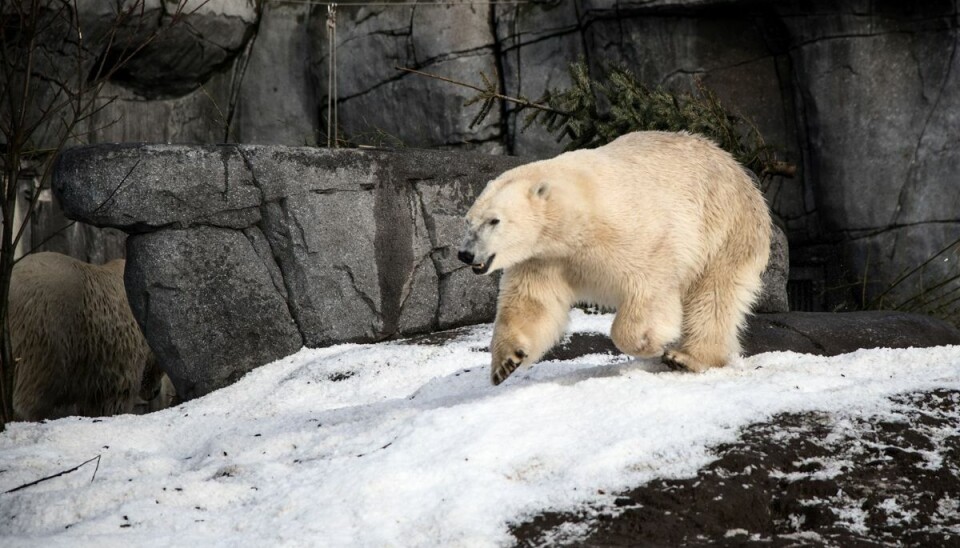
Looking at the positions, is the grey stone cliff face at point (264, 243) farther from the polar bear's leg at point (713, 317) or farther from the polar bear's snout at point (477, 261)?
the polar bear's snout at point (477, 261)

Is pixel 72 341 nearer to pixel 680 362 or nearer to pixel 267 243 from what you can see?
pixel 267 243

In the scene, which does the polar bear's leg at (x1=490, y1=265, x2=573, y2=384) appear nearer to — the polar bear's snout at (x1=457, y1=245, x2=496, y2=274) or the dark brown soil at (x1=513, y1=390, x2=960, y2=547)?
the polar bear's snout at (x1=457, y1=245, x2=496, y2=274)

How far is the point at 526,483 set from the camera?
3.11 metres

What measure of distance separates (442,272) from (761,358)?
2.57 m

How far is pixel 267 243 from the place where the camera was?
617cm

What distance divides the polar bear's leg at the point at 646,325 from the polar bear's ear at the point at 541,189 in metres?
0.51

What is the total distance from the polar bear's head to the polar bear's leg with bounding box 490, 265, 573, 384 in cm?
18

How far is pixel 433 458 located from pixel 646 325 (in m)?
1.00

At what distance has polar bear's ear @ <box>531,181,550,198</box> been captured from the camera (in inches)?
148

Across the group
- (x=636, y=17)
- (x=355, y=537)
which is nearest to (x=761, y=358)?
(x=355, y=537)

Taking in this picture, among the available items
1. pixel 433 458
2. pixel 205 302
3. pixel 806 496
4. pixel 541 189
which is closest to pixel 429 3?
pixel 205 302

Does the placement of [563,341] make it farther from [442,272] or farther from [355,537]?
[355,537]

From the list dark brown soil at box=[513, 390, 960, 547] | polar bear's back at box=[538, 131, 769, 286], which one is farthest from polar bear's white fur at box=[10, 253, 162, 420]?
dark brown soil at box=[513, 390, 960, 547]

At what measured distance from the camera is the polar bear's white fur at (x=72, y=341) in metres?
6.27
